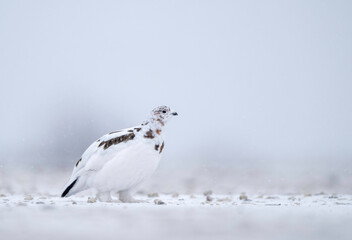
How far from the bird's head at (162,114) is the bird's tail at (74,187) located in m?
1.21

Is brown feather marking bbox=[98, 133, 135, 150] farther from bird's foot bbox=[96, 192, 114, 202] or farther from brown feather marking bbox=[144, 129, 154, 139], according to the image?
bird's foot bbox=[96, 192, 114, 202]

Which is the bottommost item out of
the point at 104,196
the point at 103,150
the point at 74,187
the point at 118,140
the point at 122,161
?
the point at 104,196

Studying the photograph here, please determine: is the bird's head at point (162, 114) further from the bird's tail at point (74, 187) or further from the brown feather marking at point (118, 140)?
the bird's tail at point (74, 187)

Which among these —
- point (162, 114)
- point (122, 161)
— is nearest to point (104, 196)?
point (122, 161)

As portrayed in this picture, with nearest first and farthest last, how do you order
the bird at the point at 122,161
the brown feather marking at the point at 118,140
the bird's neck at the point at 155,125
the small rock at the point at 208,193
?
the bird at the point at 122,161
the brown feather marking at the point at 118,140
the bird's neck at the point at 155,125
the small rock at the point at 208,193

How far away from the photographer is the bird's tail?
20.0 ft

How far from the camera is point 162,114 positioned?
627 cm

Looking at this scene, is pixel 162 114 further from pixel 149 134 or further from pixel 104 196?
pixel 104 196

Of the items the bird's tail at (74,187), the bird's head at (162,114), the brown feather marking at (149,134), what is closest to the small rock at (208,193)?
the bird's head at (162,114)

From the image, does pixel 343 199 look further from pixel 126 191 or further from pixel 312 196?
pixel 126 191

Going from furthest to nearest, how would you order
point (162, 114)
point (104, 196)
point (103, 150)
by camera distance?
point (162, 114) → point (104, 196) → point (103, 150)

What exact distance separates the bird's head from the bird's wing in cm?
26

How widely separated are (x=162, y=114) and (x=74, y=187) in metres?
1.42

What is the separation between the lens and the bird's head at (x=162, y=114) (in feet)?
20.5
